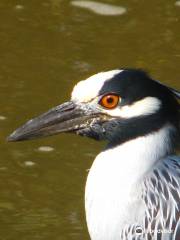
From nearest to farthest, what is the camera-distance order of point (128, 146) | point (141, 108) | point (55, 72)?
point (141, 108), point (128, 146), point (55, 72)

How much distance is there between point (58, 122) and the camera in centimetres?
789

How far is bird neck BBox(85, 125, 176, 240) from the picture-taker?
25.1 feet

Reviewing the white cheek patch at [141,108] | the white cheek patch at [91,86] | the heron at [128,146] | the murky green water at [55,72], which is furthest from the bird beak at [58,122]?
the murky green water at [55,72]

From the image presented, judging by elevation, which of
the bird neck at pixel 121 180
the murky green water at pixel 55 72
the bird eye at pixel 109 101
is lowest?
the murky green water at pixel 55 72

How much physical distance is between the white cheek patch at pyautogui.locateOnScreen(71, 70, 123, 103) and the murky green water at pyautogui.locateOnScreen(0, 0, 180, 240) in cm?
169

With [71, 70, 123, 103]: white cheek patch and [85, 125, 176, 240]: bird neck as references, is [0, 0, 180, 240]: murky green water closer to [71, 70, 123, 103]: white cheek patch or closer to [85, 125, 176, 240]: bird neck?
[85, 125, 176, 240]: bird neck

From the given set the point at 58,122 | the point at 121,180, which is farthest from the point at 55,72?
the point at 121,180

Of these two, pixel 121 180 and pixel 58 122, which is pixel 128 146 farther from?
pixel 58 122

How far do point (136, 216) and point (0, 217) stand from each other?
1.78 meters

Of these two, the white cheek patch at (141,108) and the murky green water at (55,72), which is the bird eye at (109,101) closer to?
the white cheek patch at (141,108)

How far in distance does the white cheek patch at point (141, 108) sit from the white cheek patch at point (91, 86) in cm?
19

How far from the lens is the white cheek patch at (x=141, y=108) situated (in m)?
7.57

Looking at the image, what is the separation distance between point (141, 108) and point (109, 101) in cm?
22

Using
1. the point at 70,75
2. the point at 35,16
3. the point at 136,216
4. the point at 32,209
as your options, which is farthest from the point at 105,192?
the point at 35,16
